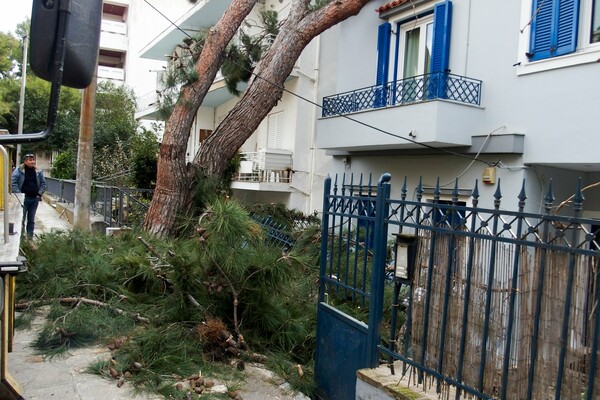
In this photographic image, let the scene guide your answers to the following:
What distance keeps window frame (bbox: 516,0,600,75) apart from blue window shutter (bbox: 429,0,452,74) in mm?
1391

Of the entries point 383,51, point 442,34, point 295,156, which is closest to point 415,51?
point 383,51

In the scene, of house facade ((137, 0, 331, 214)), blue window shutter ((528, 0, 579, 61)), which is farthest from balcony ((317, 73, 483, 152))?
house facade ((137, 0, 331, 214))

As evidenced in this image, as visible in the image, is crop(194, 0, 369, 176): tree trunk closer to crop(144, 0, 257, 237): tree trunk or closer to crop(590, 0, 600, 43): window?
crop(144, 0, 257, 237): tree trunk

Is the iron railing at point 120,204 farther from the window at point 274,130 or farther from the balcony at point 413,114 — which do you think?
the balcony at point 413,114

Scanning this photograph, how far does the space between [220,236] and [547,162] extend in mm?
5097

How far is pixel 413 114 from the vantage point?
846cm

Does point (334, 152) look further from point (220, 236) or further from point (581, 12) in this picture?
point (220, 236)

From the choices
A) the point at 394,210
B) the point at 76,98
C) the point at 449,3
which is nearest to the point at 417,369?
the point at 394,210

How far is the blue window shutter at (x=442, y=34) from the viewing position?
348 inches

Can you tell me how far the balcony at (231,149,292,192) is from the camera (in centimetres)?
1330

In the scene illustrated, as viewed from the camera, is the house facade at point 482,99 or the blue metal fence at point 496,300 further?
the house facade at point 482,99

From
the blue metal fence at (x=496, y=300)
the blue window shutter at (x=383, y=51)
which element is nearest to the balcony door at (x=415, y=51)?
the blue window shutter at (x=383, y=51)

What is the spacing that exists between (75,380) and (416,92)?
6834 mm

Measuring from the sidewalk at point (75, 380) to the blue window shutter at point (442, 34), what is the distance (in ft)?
21.1
